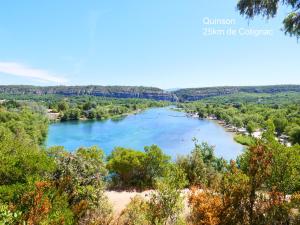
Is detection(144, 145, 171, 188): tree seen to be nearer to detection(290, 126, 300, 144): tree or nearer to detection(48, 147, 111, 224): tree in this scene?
detection(48, 147, 111, 224): tree

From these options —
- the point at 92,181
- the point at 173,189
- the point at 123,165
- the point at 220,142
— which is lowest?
the point at 220,142

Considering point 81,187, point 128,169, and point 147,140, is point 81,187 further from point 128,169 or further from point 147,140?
point 147,140

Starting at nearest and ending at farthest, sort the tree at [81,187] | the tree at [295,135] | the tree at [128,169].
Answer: the tree at [81,187] → the tree at [128,169] → the tree at [295,135]

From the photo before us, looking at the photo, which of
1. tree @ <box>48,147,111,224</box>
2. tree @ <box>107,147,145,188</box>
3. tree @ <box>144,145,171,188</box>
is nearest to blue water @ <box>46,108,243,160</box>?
tree @ <box>144,145,171,188</box>

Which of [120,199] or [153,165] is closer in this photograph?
[120,199]

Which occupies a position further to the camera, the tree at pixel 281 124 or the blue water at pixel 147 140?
the tree at pixel 281 124

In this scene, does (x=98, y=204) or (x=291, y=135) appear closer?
(x=98, y=204)

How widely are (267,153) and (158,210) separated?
5.72 metres

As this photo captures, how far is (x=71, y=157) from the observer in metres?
20.9

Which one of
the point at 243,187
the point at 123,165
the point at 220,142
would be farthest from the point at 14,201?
the point at 220,142

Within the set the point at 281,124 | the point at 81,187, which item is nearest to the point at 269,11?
the point at 81,187

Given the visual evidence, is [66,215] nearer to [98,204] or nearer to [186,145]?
[98,204]

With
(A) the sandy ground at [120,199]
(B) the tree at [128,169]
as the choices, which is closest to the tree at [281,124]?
(B) the tree at [128,169]

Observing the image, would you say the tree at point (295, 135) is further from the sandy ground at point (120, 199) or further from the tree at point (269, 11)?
the tree at point (269, 11)
